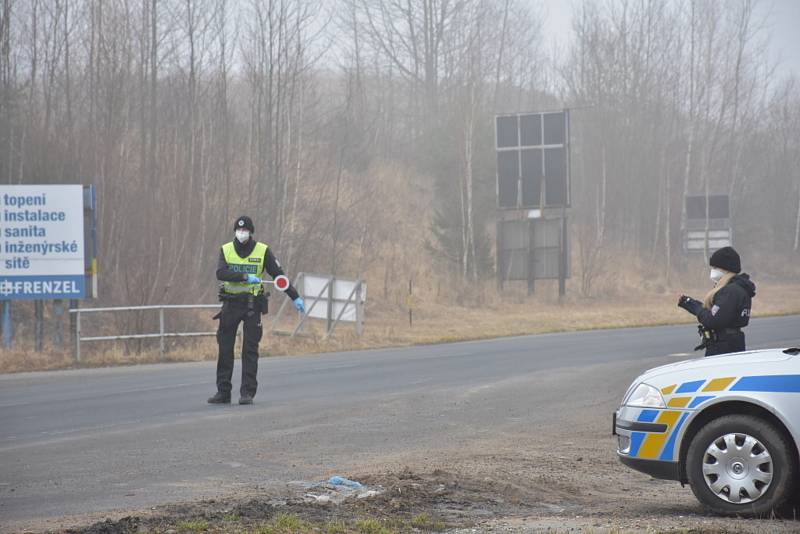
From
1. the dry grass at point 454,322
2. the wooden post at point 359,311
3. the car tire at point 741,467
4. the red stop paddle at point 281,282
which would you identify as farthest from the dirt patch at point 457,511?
the wooden post at point 359,311

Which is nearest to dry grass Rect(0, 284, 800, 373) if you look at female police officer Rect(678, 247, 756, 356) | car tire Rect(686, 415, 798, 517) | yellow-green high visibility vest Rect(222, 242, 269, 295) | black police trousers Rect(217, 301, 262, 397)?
black police trousers Rect(217, 301, 262, 397)

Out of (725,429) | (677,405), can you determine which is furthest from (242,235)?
(725,429)

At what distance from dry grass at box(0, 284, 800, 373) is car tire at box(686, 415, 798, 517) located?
1665cm

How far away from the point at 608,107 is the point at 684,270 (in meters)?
12.0

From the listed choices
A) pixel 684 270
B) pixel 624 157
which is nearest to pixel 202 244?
pixel 684 270

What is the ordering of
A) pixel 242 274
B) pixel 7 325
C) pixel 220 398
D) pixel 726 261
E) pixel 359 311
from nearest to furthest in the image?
pixel 726 261 → pixel 242 274 → pixel 220 398 → pixel 7 325 → pixel 359 311

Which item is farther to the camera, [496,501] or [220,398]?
[220,398]

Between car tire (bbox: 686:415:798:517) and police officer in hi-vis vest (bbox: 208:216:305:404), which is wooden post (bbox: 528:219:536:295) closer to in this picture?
police officer in hi-vis vest (bbox: 208:216:305:404)

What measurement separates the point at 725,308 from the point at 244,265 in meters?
6.04

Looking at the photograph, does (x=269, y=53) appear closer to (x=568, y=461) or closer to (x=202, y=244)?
(x=202, y=244)

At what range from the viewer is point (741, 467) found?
23.6ft

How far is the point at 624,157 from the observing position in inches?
2808

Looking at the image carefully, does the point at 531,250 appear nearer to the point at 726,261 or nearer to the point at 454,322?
the point at 454,322

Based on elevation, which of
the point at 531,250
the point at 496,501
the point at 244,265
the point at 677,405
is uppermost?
the point at 531,250
